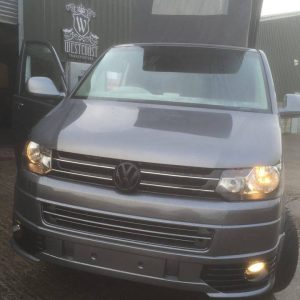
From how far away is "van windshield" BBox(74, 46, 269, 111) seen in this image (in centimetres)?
385

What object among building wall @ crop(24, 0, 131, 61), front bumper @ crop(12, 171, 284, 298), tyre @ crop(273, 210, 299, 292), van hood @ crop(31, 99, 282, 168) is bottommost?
tyre @ crop(273, 210, 299, 292)

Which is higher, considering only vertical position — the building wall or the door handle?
the building wall

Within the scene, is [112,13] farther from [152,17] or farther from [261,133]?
[261,133]

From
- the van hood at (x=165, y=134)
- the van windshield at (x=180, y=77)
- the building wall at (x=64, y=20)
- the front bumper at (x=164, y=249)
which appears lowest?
the front bumper at (x=164, y=249)

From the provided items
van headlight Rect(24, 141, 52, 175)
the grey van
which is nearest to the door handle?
the grey van

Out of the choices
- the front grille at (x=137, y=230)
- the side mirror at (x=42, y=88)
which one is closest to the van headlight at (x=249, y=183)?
the front grille at (x=137, y=230)

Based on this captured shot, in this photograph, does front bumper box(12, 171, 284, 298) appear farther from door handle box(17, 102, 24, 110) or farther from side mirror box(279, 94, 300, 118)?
door handle box(17, 102, 24, 110)

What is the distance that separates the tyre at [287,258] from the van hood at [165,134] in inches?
27.9

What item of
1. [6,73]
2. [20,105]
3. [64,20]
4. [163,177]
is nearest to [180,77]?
[163,177]

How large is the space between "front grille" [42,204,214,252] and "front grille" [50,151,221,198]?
19cm

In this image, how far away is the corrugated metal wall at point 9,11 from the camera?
9.49 m

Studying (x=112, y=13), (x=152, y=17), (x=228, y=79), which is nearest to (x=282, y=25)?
(x=112, y=13)

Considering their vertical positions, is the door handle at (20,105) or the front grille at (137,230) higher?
the door handle at (20,105)

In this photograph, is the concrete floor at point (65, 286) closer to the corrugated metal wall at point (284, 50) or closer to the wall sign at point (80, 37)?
the wall sign at point (80, 37)
